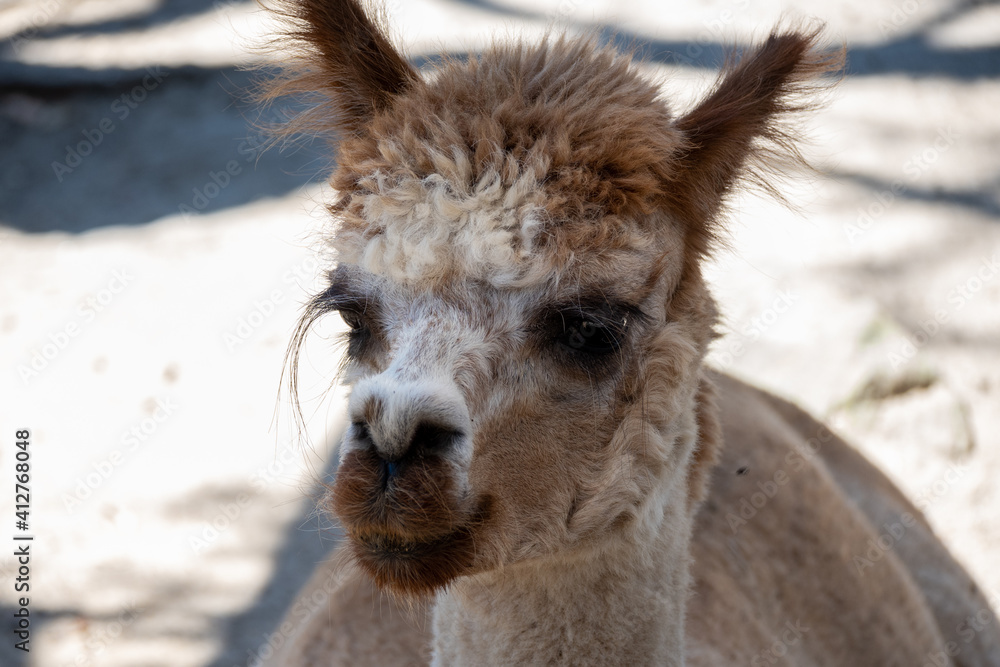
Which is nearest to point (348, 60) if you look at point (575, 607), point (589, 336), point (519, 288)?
point (519, 288)

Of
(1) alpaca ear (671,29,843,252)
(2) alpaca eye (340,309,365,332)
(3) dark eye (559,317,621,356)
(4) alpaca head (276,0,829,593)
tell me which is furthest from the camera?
(1) alpaca ear (671,29,843,252)

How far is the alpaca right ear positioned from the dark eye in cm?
80

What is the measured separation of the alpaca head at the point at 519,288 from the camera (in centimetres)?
188

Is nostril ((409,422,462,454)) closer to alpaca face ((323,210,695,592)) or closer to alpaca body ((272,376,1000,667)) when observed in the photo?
alpaca face ((323,210,695,592))

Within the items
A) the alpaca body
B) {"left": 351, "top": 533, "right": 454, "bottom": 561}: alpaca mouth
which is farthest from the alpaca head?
the alpaca body

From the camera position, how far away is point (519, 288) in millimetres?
1961

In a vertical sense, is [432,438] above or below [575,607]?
above

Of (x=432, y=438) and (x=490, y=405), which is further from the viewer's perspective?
(x=490, y=405)

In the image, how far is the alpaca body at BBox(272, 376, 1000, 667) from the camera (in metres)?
3.32

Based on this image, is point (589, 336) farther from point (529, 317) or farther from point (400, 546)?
point (400, 546)

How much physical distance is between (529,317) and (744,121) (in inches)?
32.6

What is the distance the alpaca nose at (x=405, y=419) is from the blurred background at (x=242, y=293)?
2719mm

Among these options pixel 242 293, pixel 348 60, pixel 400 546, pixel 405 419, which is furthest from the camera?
pixel 242 293

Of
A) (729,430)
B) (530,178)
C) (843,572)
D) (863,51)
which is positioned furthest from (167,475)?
(863,51)
